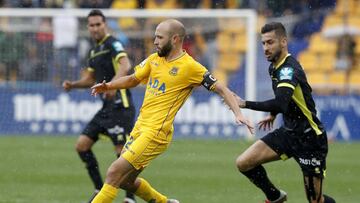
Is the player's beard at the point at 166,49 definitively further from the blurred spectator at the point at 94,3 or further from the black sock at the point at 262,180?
the blurred spectator at the point at 94,3

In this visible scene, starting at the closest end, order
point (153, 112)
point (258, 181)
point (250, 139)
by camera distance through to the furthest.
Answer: point (153, 112)
point (258, 181)
point (250, 139)

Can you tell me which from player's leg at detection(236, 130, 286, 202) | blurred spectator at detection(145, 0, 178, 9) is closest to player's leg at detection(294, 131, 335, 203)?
player's leg at detection(236, 130, 286, 202)

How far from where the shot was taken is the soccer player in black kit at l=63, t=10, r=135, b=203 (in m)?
11.5

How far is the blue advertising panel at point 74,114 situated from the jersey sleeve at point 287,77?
35.2 ft

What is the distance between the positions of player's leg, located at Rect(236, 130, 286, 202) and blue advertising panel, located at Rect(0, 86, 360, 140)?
9914 mm

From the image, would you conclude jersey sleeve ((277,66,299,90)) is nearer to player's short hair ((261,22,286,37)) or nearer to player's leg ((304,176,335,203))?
player's short hair ((261,22,286,37))

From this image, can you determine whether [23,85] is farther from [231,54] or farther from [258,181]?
[258,181]

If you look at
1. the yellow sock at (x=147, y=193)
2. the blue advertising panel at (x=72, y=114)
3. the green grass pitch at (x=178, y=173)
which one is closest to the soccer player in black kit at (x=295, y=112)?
the yellow sock at (x=147, y=193)

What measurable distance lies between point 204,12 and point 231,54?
1.15 meters

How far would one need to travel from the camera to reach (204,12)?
67.0 ft

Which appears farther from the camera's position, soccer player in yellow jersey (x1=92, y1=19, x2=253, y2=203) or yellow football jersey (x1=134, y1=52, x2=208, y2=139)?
yellow football jersey (x1=134, y1=52, x2=208, y2=139)

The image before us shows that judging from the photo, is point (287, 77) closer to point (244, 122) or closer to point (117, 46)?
point (244, 122)

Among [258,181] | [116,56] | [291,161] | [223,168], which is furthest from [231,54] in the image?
[258,181]

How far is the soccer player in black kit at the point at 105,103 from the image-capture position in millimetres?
11547
